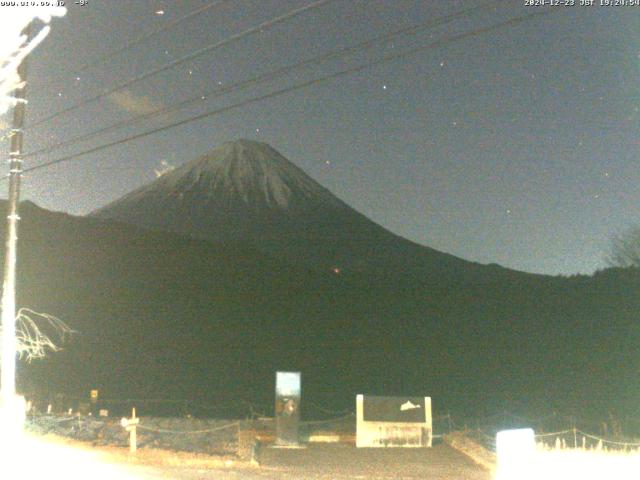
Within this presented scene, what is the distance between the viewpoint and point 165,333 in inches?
2272

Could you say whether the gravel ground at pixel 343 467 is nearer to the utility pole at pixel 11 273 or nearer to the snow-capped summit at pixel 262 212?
the utility pole at pixel 11 273

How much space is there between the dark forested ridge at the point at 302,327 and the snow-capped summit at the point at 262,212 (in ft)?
108

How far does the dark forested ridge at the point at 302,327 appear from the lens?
164ft

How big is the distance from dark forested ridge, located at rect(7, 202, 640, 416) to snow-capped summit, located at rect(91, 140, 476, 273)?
1300 inches

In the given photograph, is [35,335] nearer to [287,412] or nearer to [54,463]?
[287,412]

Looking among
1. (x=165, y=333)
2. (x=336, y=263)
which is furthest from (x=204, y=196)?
(x=165, y=333)

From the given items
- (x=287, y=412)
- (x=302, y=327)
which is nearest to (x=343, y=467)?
(x=287, y=412)

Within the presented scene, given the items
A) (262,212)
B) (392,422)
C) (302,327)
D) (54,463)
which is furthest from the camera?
(262,212)

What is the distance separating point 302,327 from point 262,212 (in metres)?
70.2

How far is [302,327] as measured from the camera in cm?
6769

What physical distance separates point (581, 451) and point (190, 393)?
3133 cm

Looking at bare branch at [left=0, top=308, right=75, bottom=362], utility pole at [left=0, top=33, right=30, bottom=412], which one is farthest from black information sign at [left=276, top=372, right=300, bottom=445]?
utility pole at [left=0, top=33, right=30, bottom=412]

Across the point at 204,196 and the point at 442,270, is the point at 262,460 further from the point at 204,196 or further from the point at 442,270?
the point at 204,196

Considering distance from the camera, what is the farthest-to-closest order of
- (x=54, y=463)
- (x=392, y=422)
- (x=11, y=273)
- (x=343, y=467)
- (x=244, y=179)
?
(x=244, y=179) → (x=392, y=422) → (x=343, y=467) → (x=54, y=463) → (x=11, y=273)
